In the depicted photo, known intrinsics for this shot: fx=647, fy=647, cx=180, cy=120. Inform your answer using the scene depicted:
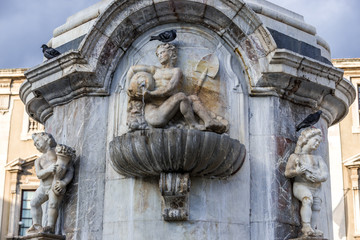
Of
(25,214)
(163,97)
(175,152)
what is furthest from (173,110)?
(25,214)

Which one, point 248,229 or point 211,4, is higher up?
point 211,4

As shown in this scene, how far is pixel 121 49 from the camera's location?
955 centimetres

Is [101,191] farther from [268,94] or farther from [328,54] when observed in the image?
[328,54]

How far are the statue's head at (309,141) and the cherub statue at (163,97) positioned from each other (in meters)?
1.13

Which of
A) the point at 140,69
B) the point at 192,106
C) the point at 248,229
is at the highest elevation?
the point at 140,69

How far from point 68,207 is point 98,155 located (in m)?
0.85

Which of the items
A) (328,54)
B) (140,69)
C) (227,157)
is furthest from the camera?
(328,54)

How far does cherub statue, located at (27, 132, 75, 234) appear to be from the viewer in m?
9.00

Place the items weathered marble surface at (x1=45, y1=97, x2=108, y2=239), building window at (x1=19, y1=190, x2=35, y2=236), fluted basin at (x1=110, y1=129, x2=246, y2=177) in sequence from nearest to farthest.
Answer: fluted basin at (x1=110, y1=129, x2=246, y2=177)
weathered marble surface at (x1=45, y1=97, x2=108, y2=239)
building window at (x1=19, y1=190, x2=35, y2=236)

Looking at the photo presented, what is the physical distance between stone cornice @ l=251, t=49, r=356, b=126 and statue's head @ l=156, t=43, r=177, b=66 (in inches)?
48.7

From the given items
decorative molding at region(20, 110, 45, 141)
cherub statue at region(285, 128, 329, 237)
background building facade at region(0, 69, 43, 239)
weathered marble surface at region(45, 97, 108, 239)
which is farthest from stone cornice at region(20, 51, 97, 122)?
→ decorative molding at region(20, 110, 45, 141)

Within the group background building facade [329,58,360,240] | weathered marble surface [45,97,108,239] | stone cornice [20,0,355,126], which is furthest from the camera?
background building facade [329,58,360,240]

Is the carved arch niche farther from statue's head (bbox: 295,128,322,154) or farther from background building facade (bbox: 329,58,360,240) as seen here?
background building facade (bbox: 329,58,360,240)

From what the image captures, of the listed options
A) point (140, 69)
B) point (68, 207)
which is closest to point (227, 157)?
point (140, 69)
